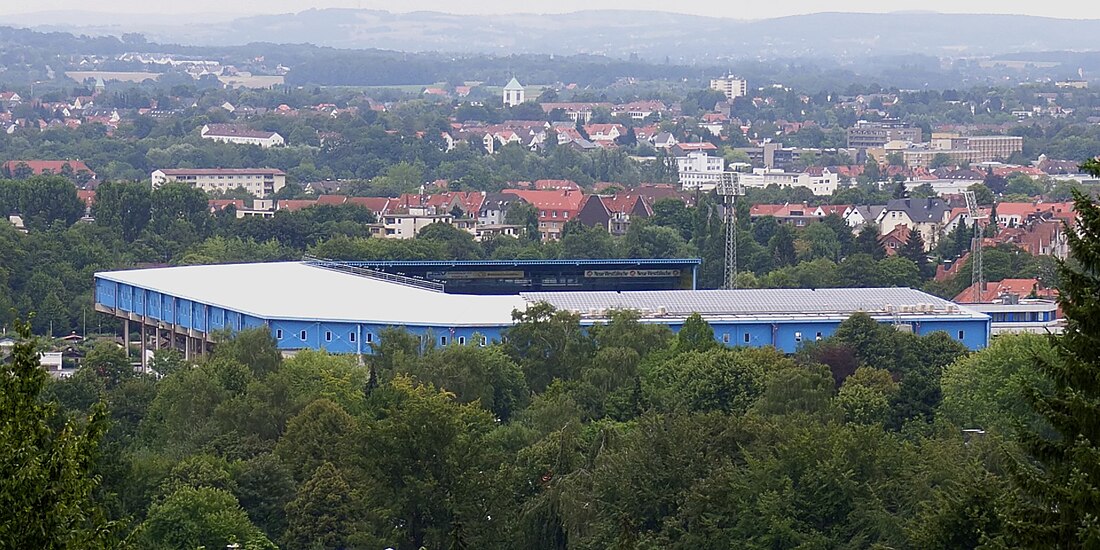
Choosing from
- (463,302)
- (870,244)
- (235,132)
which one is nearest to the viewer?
(463,302)

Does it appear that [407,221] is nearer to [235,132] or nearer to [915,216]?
[915,216]

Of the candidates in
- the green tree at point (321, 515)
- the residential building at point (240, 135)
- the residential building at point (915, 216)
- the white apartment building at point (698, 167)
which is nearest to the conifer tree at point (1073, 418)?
the green tree at point (321, 515)

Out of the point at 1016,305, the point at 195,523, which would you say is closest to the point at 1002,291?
the point at 1016,305

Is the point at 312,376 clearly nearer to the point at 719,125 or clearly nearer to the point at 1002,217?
the point at 1002,217

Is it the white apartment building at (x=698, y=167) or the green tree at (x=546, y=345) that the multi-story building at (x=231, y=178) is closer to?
the white apartment building at (x=698, y=167)

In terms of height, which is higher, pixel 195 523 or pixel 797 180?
pixel 195 523

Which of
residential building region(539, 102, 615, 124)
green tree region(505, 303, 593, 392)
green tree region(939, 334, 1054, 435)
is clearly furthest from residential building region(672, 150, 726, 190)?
green tree region(939, 334, 1054, 435)

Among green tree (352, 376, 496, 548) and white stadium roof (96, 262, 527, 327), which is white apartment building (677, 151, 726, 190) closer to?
white stadium roof (96, 262, 527, 327)
